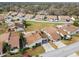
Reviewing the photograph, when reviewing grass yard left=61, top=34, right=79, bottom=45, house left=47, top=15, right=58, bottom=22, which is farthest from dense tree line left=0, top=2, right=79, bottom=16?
grass yard left=61, top=34, right=79, bottom=45

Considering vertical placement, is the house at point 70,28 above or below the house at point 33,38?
above

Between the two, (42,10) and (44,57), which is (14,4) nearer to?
(42,10)

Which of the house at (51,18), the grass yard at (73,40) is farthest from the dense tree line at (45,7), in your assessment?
the grass yard at (73,40)

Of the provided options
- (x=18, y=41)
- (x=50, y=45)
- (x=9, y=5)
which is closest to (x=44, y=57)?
(x=50, y=45)

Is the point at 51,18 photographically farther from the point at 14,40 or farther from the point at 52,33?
the point at 14,40

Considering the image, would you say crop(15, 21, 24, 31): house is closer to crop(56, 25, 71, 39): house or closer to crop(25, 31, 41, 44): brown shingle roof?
crop(25, 31, 41, 44): brown shingle roof

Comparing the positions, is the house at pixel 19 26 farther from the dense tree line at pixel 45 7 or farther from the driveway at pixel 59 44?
the driveway at pixel 59 44
